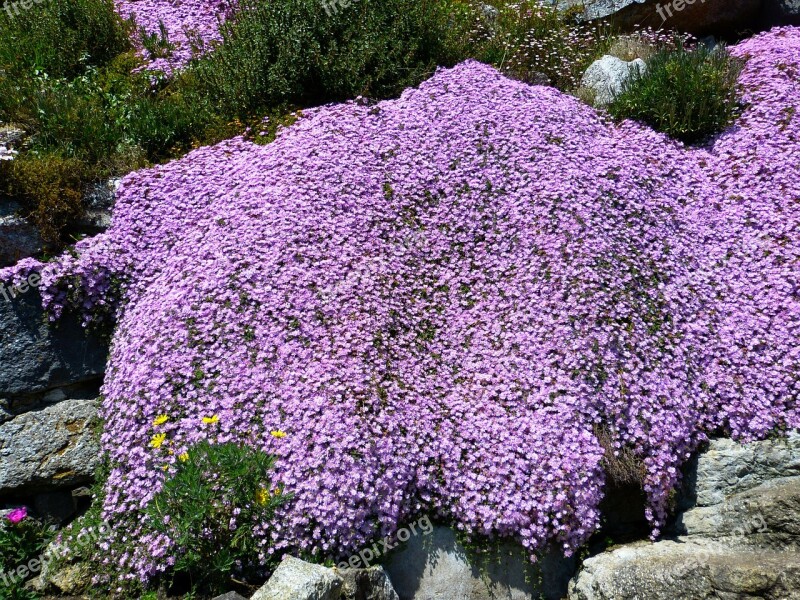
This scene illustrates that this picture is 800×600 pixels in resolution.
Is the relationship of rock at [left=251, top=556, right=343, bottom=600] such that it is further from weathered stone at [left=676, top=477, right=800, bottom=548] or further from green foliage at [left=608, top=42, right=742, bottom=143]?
green foliage at [left=608, top=42, right=742, bottom=143]

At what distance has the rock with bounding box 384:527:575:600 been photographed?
5.01 metres

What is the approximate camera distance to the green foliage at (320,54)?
26.0 feet

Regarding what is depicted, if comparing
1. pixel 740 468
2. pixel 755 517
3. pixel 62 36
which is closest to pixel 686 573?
pixel 755 517

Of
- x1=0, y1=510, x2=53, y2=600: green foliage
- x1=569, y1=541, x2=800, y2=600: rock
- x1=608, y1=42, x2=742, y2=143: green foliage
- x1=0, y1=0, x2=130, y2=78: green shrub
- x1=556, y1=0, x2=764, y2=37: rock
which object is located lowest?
x1=569, y1=541, x2=800, y2=600: rock

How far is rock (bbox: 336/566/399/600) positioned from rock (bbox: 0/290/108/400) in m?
3.19

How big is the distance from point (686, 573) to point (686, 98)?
5329 mm

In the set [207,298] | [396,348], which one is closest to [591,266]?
[396,348]

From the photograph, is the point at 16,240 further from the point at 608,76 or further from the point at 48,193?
the point at 608,76

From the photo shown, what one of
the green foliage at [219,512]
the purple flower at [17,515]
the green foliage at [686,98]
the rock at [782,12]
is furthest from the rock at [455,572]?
the rock at [782,12]

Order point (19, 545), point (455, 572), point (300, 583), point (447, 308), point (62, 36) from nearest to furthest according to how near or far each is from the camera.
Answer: point (300, 583)
point (455, 572)
point (19, 545)
point (447, 308)
point (62, 36)

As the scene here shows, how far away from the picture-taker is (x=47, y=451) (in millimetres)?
5797

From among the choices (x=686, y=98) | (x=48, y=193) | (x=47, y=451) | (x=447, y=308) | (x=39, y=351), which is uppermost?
(x=48, y=193)

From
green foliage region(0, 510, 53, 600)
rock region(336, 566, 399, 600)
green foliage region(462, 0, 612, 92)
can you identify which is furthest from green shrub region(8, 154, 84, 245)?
green foliage region(462, 0, 612, 92)

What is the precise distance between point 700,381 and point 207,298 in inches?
165
